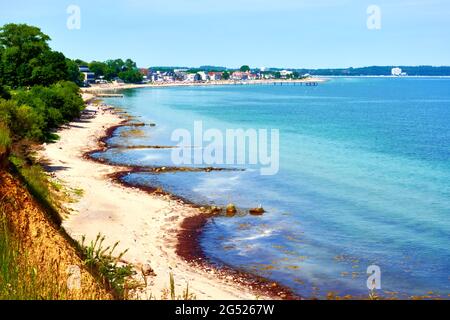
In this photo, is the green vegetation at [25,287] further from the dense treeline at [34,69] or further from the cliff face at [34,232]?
the dense treeline at [34,69]

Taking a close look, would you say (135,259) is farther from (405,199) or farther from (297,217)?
(405,199)

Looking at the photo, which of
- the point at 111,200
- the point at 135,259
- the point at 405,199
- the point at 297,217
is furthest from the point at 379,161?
the point at 135,259

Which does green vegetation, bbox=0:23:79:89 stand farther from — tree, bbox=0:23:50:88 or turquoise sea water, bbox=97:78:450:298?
turquoise sea water, bbox=97:78:450:298

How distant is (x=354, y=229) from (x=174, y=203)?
508 inches

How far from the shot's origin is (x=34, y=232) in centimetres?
1330

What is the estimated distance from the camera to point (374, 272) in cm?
2717

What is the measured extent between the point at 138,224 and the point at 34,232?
20.3 metres

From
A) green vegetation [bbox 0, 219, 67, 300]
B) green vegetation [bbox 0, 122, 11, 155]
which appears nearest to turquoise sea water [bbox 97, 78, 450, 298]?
green vegetation [bbox 0, 122, 11, 155]

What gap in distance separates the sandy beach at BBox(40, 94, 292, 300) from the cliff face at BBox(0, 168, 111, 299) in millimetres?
2522

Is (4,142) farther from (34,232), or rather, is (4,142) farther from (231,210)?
(231,210)

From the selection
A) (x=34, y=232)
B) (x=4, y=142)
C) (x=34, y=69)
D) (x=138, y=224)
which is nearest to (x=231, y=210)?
(x=138, y=224)

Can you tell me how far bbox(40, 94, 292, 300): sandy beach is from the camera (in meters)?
24.0
